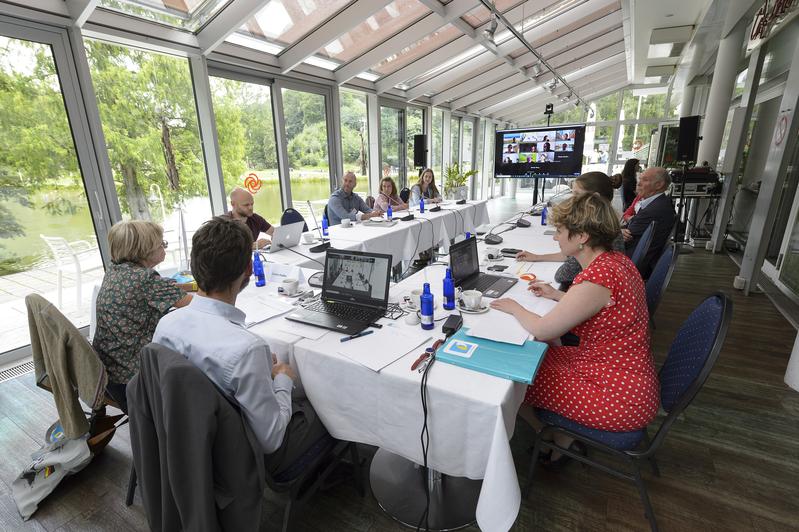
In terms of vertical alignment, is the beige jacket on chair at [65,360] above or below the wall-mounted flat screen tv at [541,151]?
below

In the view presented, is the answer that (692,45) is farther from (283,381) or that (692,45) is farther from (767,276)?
(283,381)

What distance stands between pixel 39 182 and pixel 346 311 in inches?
117

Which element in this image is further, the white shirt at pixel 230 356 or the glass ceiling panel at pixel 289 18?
the glass ceiling panel at pixel 289 18

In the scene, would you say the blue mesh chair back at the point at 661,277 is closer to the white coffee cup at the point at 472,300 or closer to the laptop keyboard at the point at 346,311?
the white coffee cup at the point at 472,300

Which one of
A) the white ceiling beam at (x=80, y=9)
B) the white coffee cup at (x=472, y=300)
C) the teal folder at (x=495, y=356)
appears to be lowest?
the teal folder at (x=495, y=356)

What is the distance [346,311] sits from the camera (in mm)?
1786

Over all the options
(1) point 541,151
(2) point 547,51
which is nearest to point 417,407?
(1) point 541,151

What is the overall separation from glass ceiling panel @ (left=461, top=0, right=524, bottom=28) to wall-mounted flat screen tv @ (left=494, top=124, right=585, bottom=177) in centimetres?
169

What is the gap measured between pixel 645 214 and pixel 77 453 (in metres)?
4.20

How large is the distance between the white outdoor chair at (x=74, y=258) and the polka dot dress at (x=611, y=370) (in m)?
3.85

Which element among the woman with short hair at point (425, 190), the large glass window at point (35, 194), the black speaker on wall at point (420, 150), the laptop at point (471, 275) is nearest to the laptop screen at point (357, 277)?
the laptop at point (471, 275)

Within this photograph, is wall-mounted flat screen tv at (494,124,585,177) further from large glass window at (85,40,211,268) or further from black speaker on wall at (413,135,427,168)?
large glass window at (85,40,211,268)

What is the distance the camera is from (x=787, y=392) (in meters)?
2.34

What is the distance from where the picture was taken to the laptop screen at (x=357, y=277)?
1.77 meters
